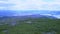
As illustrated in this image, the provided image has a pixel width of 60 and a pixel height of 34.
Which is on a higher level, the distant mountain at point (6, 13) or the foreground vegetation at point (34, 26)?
the distant mountain at point (6, 13)

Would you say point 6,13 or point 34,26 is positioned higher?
point 6,13

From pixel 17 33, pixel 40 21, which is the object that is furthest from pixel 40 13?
pixel 17 33

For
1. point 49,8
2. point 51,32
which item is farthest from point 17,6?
point 51,32

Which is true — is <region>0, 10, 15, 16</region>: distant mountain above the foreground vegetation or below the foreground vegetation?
above

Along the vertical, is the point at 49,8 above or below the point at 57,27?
above

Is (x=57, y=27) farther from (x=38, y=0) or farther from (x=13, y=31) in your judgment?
(x=13, y=31)

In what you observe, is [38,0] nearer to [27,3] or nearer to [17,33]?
[27,3]

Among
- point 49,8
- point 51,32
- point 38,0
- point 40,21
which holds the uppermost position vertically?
point 38,0
